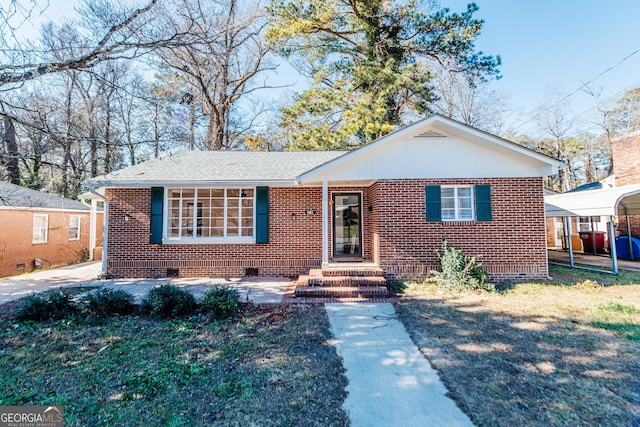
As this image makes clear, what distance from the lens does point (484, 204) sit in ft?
26.2

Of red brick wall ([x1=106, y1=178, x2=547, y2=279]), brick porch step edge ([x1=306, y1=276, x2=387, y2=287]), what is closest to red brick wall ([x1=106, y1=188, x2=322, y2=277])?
red brick wall ([x1=106, y1=178, x2=547, y2=279])

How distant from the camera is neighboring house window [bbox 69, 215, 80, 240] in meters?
15.8

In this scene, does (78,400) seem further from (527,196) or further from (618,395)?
(527,196)

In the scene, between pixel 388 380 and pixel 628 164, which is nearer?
pixel 388 380

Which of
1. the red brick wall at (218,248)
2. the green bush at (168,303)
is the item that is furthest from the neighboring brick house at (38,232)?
the green bush at (168,303)

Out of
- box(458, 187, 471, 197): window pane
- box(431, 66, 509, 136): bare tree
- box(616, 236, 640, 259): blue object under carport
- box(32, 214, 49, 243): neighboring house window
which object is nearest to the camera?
box(458, 187, 471, 197): window pane

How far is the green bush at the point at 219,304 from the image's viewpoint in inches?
215

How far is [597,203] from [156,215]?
13.3 meters

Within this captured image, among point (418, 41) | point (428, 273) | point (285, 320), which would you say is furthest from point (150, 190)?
point (418, 41)

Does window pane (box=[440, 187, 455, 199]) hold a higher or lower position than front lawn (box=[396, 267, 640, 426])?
higher

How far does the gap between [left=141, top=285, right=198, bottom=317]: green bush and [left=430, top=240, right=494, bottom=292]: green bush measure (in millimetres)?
5861

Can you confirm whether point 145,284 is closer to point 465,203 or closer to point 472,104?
point 465,203

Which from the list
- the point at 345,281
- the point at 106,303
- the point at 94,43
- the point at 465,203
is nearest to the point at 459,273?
the point at 465,203

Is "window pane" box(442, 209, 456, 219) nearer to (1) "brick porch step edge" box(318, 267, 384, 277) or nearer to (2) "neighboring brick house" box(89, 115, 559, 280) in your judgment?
(2) "neighboring brick house" box(89, 115, 559, 280)
